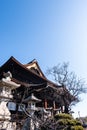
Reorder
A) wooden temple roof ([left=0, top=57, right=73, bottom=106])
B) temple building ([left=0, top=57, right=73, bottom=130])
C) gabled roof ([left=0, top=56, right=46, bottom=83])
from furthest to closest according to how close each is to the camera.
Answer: gabled roof ([left=0, top=56, right=46, bottom=83]) → wooden temple roof ([left=0, top=57, right=73, bottom=106]) → temple building ([left=0, top=57, right=73, bottom=130])

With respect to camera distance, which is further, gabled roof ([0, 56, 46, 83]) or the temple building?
gabled roof ([0, 56, 46, 83])

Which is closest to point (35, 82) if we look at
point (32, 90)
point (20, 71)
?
point (20, 71)

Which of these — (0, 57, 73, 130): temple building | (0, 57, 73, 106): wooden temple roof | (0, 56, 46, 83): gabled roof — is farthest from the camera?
(0, 56, 46, 83): gabled roof

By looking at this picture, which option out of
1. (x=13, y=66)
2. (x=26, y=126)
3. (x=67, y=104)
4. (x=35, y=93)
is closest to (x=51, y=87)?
(x=35, y=93)

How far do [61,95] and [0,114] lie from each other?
1289 cm

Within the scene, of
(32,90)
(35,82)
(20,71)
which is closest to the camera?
(32,90)

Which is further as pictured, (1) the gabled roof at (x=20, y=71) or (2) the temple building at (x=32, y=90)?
(1) the gabled roof at (x=20, y=71)

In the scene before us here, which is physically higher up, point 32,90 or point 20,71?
point 20,71

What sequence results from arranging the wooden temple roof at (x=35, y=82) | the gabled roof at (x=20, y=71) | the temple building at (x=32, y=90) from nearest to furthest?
1. the temple building at (x=32, y=90)
2. the wooden temple roof at (x=35, y=82)
3. the gabled roof at (x=20, y=71)

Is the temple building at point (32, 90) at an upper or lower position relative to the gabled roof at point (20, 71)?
lower

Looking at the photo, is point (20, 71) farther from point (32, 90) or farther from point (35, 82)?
point (32, 90)

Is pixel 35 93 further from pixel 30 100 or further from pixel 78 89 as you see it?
pixel 78 89

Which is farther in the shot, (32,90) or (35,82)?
(35,82)

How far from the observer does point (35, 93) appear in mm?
19344
